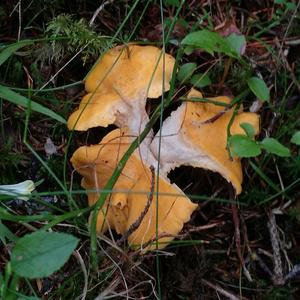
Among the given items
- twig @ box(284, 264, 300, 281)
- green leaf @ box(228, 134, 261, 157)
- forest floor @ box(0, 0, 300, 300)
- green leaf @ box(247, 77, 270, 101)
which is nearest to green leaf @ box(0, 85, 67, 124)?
forest floor @ box(0, 0, 300, 300)

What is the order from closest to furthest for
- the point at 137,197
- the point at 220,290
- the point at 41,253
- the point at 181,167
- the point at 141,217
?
the point at 41,253 → the point at 141,217 → the point at 137,197 → the point at 220,290 → the point at 181,167

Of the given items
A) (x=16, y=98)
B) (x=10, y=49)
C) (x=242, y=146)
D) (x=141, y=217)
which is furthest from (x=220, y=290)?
(x=10, y=49)

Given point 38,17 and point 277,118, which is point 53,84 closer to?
point 38,17

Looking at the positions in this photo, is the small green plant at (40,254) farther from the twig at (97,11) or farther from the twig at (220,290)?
the twig at (97,11)

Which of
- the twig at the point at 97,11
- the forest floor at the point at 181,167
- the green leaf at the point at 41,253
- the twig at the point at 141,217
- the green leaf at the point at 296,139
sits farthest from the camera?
the twig at the point at 97,11

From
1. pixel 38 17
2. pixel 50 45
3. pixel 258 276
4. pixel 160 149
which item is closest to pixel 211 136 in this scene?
pixel 160 149

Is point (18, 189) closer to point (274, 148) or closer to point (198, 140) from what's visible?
point (198, 140)

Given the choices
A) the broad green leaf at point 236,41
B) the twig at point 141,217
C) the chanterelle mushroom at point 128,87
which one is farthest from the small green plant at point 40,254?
the broad green leaf at point 236,41
